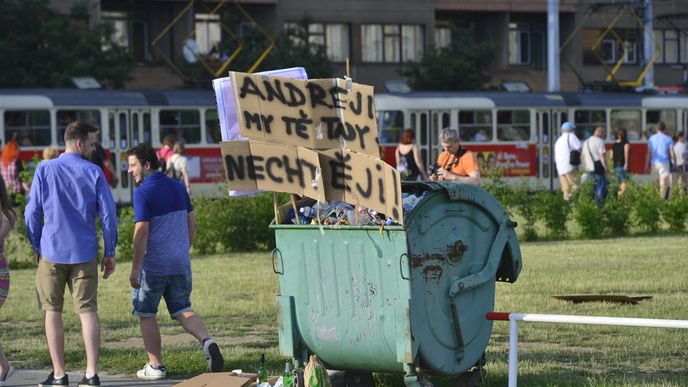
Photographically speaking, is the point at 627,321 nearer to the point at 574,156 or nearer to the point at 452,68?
the point at 574,156

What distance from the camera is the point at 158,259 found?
972 centimetres

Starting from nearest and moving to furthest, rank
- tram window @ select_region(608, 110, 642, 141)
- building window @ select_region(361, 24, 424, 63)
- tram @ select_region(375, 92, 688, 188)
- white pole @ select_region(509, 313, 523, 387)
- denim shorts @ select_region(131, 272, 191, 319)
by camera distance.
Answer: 1. white pole @ select_region(509, 313, 523, 387)
2. denim shorts @ select_region(131, 272, 191, 319)
3. tram @ select_region(375, 92, 688, 188)
4. tram window @ select_region(608, 110, 642, 141)
5. building window @ select_region(361, 24, 424, 63)

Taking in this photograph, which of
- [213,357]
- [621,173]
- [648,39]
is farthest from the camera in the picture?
[648,39]

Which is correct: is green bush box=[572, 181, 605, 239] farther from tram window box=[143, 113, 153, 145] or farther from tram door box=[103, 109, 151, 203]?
tram window box=[143, 113, 153, 145]

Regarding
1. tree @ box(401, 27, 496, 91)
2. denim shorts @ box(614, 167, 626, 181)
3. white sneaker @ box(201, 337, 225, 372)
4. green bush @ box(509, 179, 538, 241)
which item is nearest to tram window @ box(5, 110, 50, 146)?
denim shorts @ box(614, 167, 626, 181)

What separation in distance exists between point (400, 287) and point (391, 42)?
5107 cm

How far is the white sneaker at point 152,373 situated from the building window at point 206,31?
144 ft

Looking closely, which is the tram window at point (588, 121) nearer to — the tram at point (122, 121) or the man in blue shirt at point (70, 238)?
the tram at point (122, 121)

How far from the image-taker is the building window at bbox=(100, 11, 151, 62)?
5269cm

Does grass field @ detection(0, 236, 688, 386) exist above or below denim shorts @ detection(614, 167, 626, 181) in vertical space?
below

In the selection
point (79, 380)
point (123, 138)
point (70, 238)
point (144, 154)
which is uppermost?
point (123, 138)

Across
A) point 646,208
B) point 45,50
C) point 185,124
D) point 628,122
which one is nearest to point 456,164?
point 646,208

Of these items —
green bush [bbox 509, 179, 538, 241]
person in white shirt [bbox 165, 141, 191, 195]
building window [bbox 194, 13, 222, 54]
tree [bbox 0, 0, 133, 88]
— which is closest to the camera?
Result: green bush [bbox 509, 179, 538, 241]

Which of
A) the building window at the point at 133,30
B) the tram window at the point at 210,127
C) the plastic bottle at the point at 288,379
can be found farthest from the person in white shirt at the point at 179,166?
the building window at the point at 133,30
